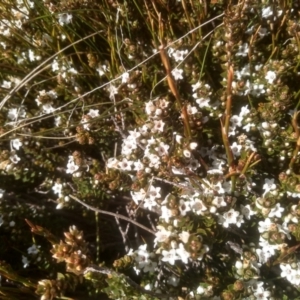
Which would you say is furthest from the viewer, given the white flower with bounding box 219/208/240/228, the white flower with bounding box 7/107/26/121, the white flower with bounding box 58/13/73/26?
the white flower with bounding box 7/107/26/121

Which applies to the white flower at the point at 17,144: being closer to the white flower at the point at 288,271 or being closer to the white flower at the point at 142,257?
the white flower at the point at 142,257

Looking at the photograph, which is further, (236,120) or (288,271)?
(236,120)

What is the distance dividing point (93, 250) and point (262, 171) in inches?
46.5

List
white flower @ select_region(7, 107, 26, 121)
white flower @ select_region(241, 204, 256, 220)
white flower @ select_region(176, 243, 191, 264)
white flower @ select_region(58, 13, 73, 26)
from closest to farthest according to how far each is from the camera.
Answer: white flower @ select_region(176, 243, 191, 264) → white flower @ select_region(241, 204, 256, 220) → white flower @ select_region(58, 13, 73, 26) → white flower @ select_region(7, 107, 26, 121)

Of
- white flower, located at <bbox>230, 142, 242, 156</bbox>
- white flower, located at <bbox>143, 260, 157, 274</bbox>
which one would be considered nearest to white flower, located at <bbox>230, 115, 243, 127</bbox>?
white flower, located at <bbox>230, 142, 242, 156</bbox>

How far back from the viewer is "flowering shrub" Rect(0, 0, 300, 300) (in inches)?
87.8

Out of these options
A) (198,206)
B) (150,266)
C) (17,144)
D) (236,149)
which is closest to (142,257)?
(150,266)

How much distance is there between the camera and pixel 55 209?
2877 millimetres

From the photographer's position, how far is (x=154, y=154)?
7.68ft

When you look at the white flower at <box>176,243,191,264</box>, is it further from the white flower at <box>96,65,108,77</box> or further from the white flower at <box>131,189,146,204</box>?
the white flower at <box>96,65,108,77</box>

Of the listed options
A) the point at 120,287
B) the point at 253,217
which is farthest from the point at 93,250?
the point at 253,217

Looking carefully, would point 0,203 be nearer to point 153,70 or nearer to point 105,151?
point 105,151

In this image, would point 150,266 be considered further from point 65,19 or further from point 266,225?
point 65,19

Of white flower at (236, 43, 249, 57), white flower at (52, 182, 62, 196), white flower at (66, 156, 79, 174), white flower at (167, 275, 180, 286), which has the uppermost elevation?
white flower at (236, 43, 249, 57)
